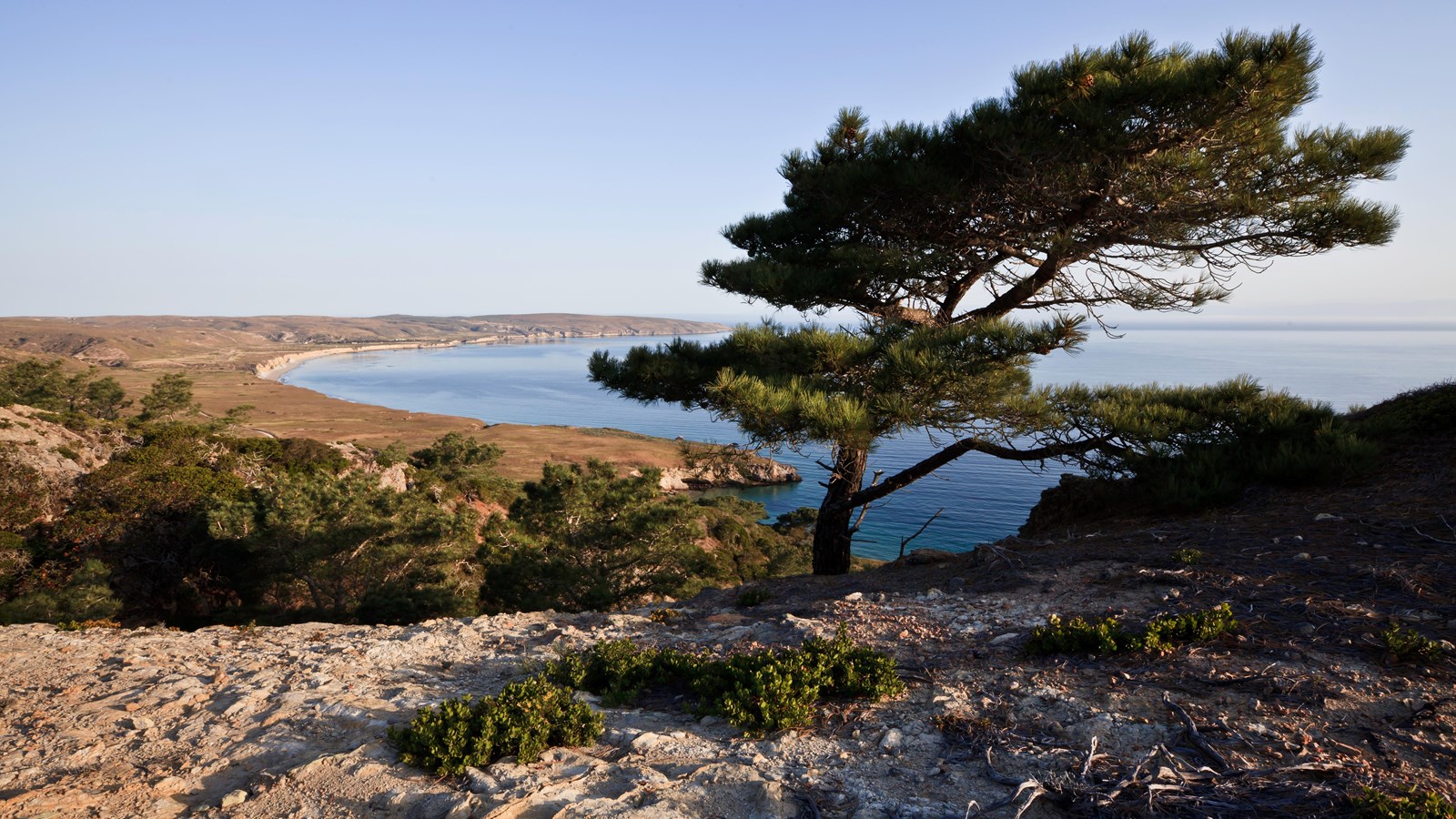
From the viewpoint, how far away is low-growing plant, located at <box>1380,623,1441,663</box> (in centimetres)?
410

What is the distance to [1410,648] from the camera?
13.6 ft

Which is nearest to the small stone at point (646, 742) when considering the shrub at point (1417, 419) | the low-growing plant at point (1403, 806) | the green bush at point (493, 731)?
the green bush at point (493, 731)

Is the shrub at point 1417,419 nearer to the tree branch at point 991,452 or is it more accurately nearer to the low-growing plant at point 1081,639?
the tree branch at point 991,452

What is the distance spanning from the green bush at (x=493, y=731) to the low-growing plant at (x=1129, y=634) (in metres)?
3.13

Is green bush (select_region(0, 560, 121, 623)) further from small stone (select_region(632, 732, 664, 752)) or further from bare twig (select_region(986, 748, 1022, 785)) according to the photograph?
bare twig (select_region(986, 748, 1022, 785))

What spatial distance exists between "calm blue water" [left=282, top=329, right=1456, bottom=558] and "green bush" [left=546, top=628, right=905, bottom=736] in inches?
103

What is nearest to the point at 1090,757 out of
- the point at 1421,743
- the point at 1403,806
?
the point at 1403,806

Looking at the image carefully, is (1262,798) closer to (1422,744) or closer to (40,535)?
(1422,744)

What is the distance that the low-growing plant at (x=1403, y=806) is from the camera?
2588 millimetres

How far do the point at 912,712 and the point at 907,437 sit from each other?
4316 centimetres

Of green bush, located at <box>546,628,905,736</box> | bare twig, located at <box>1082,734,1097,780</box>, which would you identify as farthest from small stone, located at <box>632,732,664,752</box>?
bare twig, located at <box>1082,734,1097,780</box>

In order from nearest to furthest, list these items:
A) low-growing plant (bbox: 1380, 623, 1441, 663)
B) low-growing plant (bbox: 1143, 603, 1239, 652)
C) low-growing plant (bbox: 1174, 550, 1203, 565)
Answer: low-growing plant (bbox: 1380, 623, 1441, 663) < low-growing plant (bbox: 1143, 603, 1239, 652) < low-growing plant (bbox: 1174, 550, 1203, 565)

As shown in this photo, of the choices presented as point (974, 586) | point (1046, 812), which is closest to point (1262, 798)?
point (1046, 812)

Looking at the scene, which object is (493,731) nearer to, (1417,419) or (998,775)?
(998,775)
